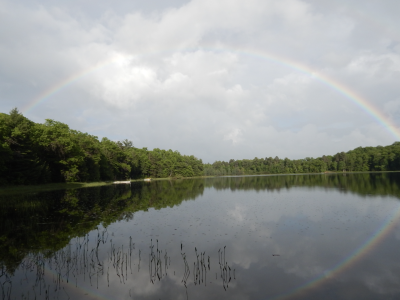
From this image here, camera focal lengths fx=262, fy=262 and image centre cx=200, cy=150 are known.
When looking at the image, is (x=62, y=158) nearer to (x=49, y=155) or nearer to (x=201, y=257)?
(x=49, y=155)

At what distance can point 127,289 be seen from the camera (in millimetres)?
10086

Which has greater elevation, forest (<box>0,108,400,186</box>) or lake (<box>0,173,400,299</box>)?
forest (<box>0,108,400,186</box>)

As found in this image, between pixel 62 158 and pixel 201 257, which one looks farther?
pixel 62 158

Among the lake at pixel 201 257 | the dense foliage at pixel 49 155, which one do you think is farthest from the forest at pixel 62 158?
the lake at pixel 201 257

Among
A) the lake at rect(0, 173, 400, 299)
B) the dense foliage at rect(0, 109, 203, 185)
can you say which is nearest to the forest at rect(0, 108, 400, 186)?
the dense foliage at rect(0, 109, 203, 185)

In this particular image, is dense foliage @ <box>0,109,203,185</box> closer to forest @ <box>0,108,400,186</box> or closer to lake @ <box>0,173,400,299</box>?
forest @ <box>0,108,400,186</box>

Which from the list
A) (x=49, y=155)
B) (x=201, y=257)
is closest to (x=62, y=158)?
(x=49, y=155)

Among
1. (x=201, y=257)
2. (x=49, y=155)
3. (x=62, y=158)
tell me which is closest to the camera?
(x=201, y=257)

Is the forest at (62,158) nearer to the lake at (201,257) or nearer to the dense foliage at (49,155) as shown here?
the dense foliage at (49,155)

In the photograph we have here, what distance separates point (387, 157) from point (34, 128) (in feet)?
604

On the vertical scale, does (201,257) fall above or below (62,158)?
below

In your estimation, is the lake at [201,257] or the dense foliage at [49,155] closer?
the lake at [201,257]

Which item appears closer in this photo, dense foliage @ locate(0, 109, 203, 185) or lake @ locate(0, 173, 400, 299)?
lake @ locate(0, 173, 400, 299)

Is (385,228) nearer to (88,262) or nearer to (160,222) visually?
(160,222)
